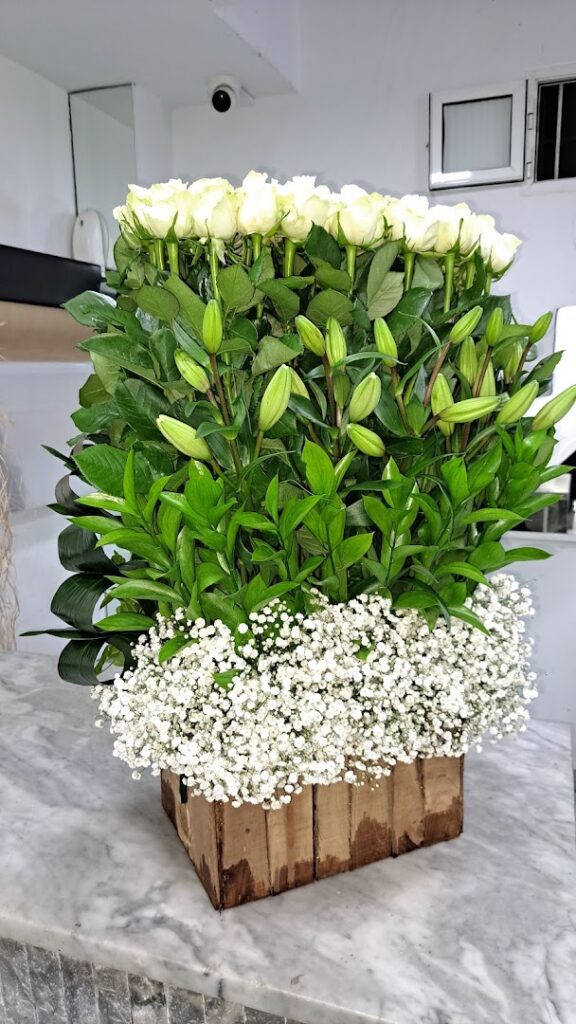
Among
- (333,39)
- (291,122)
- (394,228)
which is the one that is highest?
(333,39)

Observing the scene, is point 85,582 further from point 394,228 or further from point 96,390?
point 394,228

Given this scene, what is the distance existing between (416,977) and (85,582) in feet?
1.21

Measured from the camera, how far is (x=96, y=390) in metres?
0.64

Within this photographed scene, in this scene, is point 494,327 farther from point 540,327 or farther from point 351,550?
point 351,550

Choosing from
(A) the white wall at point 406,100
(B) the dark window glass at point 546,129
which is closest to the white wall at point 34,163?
(A) the white wall at point 406,100

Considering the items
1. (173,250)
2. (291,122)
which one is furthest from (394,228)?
(291,122)

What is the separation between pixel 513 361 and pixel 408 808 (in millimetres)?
367

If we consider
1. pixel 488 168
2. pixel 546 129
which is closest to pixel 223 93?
pixel 488 168

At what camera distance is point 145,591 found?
1.82 feet

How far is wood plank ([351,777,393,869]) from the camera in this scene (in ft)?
2.02

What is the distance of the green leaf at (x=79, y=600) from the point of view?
24.1 inches

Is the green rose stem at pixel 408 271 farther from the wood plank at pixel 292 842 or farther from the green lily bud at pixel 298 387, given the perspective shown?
the wood plank at pixel 292 842

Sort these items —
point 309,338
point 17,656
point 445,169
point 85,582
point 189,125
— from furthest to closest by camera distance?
point 189,125, point 445,169, point 17,656, point 85,582, point 309,338

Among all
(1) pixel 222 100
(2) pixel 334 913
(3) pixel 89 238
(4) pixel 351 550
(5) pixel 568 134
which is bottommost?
(2) pixel 334 913
